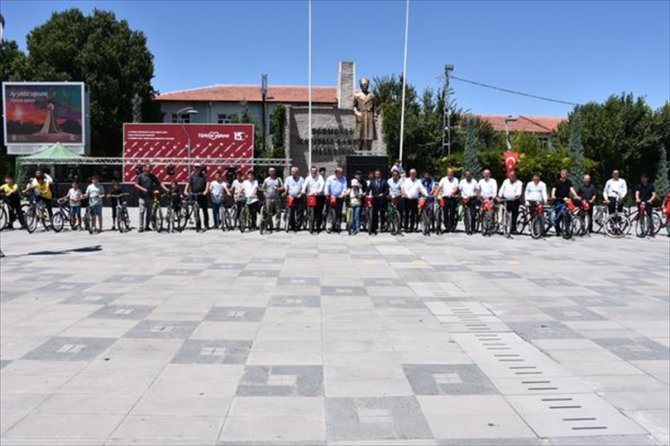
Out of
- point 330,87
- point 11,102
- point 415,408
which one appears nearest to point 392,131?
point 11,102

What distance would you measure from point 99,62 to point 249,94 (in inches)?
954

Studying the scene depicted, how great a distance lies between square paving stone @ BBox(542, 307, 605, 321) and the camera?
756cm

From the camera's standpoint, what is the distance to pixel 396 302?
8391mm

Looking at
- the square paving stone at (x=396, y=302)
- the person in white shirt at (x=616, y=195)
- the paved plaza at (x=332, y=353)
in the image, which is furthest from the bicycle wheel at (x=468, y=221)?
the square paving stone at (x=396, y=302)

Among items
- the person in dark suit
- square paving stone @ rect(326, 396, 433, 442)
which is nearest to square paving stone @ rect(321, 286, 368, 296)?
square paving stone @ rect(326, 396, 433, 442)

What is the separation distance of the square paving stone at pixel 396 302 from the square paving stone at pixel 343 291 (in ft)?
1.28

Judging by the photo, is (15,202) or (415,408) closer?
(415,408)

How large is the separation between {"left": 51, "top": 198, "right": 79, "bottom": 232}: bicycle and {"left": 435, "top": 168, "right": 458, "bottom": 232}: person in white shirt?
35.0ft

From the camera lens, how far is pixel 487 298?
8.77 metres

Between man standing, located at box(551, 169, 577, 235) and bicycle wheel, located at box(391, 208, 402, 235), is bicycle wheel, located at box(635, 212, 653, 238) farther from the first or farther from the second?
bicycle wheel, located at box(391, 208, 402, 235)

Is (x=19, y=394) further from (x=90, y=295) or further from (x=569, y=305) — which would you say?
(x=569, y=305)

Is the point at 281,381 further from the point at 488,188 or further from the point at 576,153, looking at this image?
the point at 576,153

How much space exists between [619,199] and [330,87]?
60.0 metres

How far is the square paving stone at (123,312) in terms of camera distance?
24.3 ft
